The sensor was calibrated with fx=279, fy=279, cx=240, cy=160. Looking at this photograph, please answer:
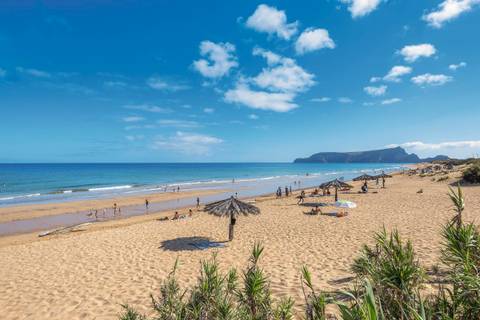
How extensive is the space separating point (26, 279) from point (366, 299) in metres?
13.3

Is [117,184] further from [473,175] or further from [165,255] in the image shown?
[473,175]

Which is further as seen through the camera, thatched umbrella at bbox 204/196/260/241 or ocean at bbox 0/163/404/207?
ocean at bbox 0/163/404/207

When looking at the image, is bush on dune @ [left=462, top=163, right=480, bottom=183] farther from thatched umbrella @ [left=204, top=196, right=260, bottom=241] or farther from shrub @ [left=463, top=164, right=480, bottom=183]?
thatched umbrella @ [left=204, top=196, right=260, bottom=241]

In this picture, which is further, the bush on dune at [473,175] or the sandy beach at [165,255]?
the bush on dune at [473,175]

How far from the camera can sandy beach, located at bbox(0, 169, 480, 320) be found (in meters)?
8.75

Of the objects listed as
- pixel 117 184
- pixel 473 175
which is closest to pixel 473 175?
pixel 473 175

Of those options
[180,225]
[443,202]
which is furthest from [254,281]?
[443,202]

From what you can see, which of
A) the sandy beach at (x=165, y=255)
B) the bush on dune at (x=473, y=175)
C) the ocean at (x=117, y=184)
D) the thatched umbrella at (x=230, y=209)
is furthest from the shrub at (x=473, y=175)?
the thatched umbrella at (x=230, y=209)

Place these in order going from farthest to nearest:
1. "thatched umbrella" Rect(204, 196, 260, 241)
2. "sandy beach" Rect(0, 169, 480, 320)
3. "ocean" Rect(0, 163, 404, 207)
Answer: "ocean" Rect(0, 163, 404, 207) < "thatched umbrella" Rect(204, 196, 260, 241) < "sandy beach" Rect(0, 169, 480, 320)

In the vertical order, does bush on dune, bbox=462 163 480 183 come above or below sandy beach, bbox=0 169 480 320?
above

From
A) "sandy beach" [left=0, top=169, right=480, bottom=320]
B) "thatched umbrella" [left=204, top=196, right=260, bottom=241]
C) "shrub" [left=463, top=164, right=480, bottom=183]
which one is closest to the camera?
"sandy beach" [left=0, top=169, right=480, bottom=320]

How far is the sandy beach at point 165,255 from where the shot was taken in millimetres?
8750

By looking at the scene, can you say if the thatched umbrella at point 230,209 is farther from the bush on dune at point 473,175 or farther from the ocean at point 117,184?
the bush on dune at point 473,175

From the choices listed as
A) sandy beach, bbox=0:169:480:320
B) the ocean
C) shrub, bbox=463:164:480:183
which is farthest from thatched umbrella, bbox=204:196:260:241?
shrub, bbox=463:164:480:183
